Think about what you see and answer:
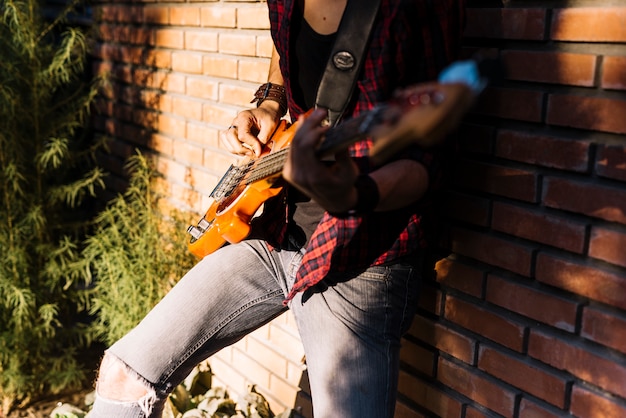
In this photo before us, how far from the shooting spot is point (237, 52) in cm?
343

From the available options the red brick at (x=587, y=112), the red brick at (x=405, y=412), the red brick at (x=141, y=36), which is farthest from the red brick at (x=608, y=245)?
the red brick at (x=141, y=36)

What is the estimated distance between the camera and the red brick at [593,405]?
1973 millimetres

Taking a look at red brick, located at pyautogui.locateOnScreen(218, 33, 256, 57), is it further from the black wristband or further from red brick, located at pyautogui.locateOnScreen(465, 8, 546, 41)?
the black wristband

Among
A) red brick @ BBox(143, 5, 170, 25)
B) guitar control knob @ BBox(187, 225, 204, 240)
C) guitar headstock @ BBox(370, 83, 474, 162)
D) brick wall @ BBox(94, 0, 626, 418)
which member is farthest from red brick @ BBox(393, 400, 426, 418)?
red brick @ BBox(143, 5, 170, 25)

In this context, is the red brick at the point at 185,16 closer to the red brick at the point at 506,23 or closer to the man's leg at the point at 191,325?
the man's leg at the point at 191,325

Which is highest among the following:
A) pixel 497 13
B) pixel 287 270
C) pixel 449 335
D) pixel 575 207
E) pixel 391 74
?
pixel 497 13

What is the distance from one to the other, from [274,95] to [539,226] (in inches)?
38.1

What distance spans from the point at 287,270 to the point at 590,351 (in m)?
0.87

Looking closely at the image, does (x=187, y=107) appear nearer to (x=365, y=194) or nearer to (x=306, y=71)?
(x=306, y=71)

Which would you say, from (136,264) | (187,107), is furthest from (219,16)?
(136,264)

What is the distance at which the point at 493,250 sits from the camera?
2.25m

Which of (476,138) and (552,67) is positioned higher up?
(552,67)

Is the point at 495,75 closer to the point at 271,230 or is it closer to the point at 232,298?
the point at 271,230

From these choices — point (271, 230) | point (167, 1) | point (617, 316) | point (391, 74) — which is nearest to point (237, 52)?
point (167, 1)
